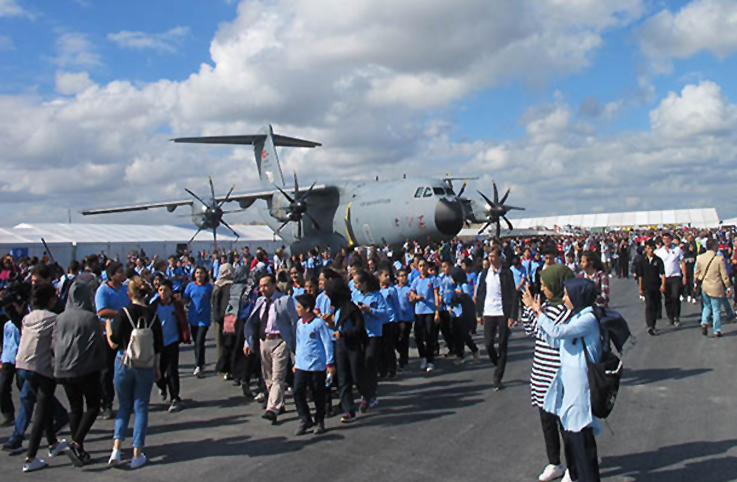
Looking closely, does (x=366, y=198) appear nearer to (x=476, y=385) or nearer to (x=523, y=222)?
(x=476, y=385)

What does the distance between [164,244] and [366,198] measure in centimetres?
1383

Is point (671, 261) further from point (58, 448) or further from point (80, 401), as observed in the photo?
point (58, 448)

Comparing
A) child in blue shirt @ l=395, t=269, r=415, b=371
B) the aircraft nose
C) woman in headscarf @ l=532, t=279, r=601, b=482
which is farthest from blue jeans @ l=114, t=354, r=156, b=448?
the aircraft nose

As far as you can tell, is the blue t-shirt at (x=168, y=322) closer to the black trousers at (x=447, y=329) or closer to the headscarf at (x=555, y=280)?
the black trousers at (x=447, y=329)

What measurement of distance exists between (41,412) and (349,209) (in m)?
19.9

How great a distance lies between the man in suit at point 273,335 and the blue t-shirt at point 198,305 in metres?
2.55

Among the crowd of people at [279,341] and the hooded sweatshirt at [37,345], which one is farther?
the hooded sweatshirt at [37,345]

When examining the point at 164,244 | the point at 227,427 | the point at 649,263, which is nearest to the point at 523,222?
the point at 164,244

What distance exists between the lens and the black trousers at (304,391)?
244 inches

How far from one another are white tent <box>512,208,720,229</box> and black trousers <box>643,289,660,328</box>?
8145 centimetres

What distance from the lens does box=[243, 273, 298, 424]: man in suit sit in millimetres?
6555

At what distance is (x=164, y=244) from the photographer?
32.4m

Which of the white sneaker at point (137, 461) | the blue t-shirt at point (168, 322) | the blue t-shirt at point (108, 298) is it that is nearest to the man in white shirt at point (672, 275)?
the blue t-shirt at point (168, 322)

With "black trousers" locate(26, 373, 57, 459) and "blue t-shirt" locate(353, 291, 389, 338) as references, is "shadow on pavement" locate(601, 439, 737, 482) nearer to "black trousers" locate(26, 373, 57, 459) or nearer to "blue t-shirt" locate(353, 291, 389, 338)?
"blue t-shirt" locate(353, 291, 389, 338)
